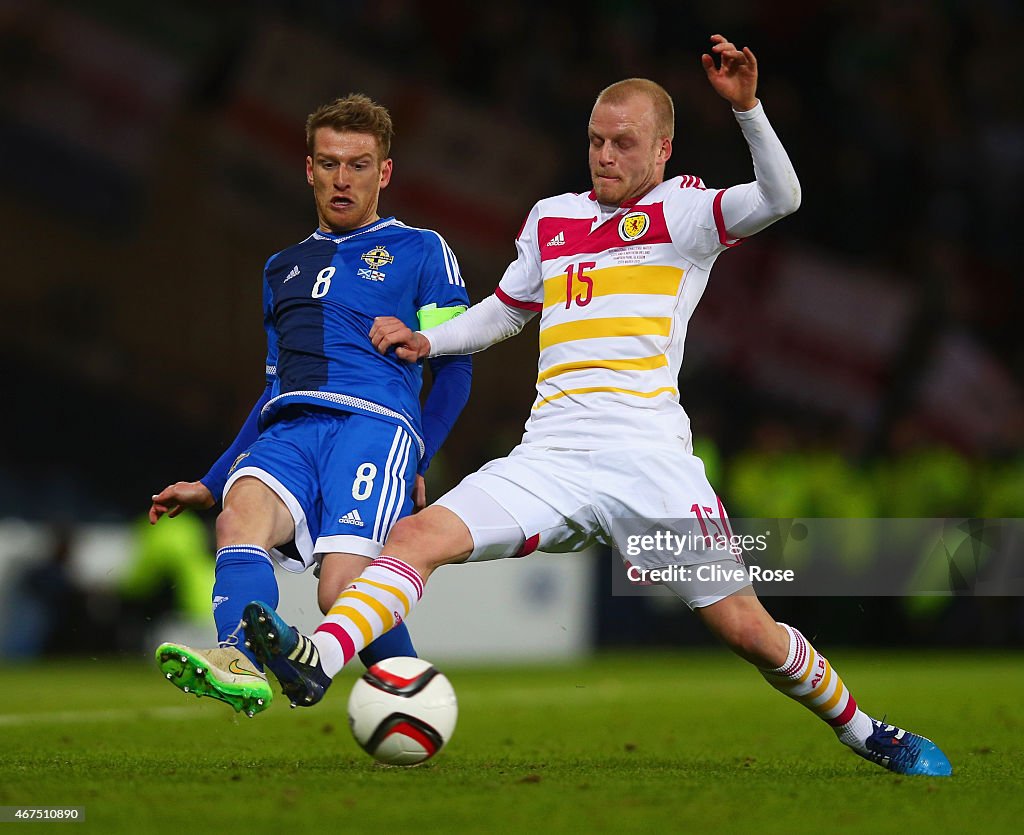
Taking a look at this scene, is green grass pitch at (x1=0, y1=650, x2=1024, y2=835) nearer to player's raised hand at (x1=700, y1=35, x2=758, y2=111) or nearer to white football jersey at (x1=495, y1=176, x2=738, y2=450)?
white football jersey at (x1=495, y1=176, x2=738, y2=450)

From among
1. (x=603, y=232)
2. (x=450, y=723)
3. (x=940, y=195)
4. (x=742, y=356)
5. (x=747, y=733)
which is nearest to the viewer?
(x=450, y=723)

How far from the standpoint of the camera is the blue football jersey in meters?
5.34

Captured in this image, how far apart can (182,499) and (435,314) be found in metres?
1.07

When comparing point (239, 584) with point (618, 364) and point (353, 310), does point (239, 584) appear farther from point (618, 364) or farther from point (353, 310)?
point (618, 364)

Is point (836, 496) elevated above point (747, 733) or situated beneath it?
elevated above

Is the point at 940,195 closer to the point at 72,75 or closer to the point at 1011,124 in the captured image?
the point at 1011,124

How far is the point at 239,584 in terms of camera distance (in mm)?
4926

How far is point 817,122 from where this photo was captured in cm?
1591

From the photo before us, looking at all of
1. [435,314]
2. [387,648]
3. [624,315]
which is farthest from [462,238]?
[624,315]

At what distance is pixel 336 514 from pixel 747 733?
107 inches

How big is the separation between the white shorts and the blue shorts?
39cm

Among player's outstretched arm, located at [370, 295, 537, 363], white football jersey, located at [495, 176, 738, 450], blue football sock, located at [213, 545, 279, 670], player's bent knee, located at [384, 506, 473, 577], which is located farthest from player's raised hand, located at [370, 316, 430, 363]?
blue football sock, located at [213, 545, 279, 670]

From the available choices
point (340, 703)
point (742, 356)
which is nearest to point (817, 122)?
point (742, 356)

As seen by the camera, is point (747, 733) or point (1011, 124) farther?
point (1011, 124)
